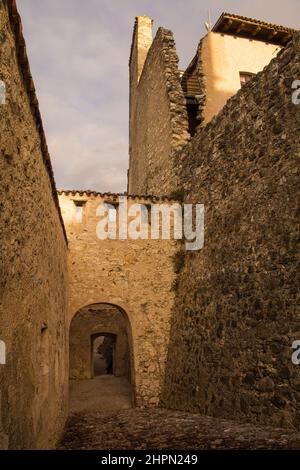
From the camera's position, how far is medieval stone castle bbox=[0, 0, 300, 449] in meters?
3.39

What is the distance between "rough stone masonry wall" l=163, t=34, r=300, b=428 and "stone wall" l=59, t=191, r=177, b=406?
888mm

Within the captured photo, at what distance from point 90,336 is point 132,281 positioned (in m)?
6.57

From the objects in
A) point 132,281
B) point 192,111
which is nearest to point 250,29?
point 192,111

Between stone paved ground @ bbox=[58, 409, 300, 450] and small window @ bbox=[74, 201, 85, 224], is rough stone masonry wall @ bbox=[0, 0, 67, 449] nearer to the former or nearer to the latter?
stone paved ground @ bbox=[58, 409, 300, 450]

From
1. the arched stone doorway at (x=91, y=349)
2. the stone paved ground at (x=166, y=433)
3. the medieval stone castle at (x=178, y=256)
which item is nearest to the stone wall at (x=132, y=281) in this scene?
the medieval stone castle at (x=178, y=256)

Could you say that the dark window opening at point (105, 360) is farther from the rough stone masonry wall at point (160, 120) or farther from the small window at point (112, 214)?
the small window at point (112, 214)

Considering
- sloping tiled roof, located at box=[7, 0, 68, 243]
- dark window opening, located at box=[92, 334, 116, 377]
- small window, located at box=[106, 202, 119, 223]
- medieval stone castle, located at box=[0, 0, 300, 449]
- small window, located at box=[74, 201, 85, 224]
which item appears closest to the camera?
sloping tiled roof, located at box=[7, 0, 68, 243]

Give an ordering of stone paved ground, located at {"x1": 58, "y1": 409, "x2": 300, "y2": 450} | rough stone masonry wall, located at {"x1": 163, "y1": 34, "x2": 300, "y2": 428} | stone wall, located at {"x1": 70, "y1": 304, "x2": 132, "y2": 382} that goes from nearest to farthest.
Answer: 1. stone paved ground, located at {"x1": 58, "y1": 409, "x2": 300, "y2": 450}
2. rough stone masonry wall, located at {"x1": 163, "y1": 34, "x2": 300, "y2": 428}
3. stone wall, located at {"x1": 70, "y1": 304, "x2": 132, "y2": 382}

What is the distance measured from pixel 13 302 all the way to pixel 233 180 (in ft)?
18.5

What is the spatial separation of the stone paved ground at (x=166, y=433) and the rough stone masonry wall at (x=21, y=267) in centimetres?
160

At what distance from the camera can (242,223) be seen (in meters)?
7.04

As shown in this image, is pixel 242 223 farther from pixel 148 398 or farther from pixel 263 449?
A: pixel 148 398

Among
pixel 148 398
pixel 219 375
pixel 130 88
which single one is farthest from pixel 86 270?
pixel 130 88

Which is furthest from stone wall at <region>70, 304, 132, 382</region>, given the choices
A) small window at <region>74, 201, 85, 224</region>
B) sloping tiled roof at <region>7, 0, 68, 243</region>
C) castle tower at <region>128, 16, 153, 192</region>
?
sloping tiled roof at <region>7, 0, 68, 243</region>
